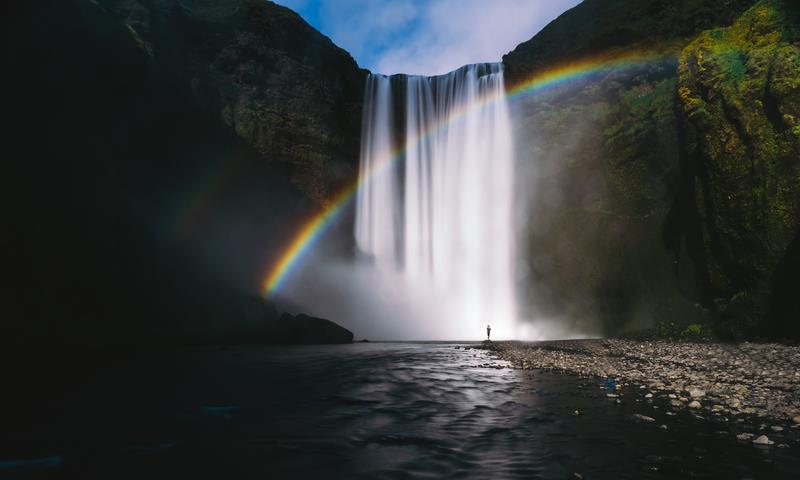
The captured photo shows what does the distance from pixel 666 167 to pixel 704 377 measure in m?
25.4

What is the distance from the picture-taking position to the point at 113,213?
29859mm

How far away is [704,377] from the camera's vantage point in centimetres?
1266

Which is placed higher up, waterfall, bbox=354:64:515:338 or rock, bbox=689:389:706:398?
waterfall, bbox=354:64:515:338

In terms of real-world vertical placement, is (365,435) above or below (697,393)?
below

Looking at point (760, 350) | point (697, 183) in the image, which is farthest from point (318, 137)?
point (760, 350)

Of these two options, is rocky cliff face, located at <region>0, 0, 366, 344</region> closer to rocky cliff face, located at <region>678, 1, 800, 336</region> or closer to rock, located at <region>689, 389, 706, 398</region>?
rock, located at <region>689, 389, 706, 398</region>

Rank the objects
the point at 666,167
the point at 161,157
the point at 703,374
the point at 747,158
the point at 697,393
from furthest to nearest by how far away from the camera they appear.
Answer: the point at 161,157
the point at 666,167
the point at 747,158
the point at 703,374
the point at 697,393

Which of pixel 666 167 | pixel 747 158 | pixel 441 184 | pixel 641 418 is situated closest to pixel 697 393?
pixel 641 418

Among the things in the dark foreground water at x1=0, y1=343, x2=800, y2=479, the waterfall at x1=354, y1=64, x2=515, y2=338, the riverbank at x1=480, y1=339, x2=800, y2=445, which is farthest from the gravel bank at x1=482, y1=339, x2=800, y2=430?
the waterfall at x1=354, y1=64, x2=515, y2=338

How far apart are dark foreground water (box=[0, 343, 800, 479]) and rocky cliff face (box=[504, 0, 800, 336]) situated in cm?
1851

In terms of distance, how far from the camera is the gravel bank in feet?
29.8

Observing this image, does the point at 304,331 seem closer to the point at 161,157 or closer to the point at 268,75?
the point at 161,157

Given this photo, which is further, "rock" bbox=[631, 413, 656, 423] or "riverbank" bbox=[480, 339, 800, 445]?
"riverbank" bbox=[480, 339, 800, 445]

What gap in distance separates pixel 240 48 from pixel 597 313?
4085cm
